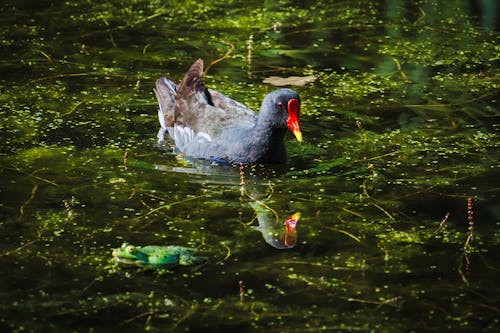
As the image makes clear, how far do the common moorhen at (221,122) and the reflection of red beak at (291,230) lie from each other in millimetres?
959

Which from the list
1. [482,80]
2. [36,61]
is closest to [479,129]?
[482,80]

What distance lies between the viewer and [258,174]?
6469 millimetres

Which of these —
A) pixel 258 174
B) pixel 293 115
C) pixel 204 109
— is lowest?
pixel 258 174

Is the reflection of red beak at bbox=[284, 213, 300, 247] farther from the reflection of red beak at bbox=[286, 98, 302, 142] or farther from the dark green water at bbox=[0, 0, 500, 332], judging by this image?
the reflection of red beak at bbox=[286, 98, 302, 142]

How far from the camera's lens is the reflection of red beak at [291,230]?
533cm

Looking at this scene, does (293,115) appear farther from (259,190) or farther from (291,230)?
(291,230)

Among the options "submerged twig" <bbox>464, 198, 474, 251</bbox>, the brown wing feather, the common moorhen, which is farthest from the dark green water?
the brown wing feather

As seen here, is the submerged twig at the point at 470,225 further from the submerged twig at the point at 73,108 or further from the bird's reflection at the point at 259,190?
the submerged twig at the point at 73,108

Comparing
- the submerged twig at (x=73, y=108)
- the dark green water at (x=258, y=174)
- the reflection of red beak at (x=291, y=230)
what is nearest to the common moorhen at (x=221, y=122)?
the dark green water at (x=258, y=174)

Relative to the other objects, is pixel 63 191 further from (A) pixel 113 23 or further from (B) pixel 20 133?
(A) pixel 113 23

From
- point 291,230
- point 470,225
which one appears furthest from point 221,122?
point 470,225

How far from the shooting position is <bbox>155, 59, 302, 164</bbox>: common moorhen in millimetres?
6598

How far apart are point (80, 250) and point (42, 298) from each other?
0.54m

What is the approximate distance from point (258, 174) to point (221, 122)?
60 cm
